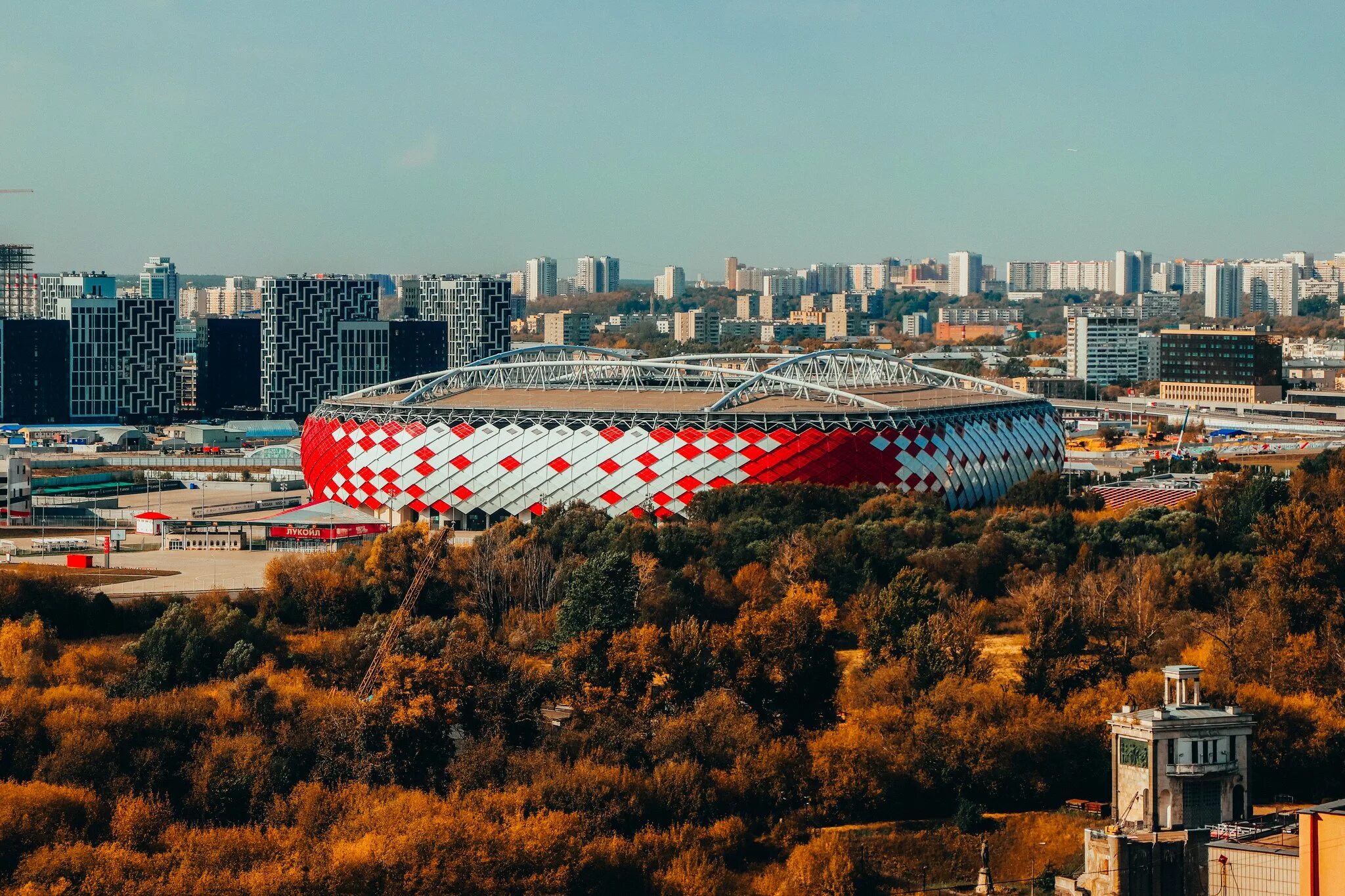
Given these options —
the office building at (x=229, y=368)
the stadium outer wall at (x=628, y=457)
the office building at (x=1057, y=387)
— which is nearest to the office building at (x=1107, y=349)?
the office building at (x=1057, y=387)

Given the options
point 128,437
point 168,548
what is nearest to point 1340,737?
point 168,548

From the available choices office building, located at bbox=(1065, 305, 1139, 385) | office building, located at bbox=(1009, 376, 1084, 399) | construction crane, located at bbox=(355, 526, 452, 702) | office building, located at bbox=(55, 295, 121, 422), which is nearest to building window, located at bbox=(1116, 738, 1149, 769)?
construction crane, located at bbox=(355, 526, 452, 702)

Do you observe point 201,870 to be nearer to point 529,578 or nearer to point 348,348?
point 529,578

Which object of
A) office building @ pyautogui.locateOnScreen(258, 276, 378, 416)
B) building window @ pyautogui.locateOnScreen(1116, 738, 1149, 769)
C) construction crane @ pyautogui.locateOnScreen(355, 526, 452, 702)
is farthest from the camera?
office building @ pyautogui.locateOnScreen(258, 276, 378, 416)

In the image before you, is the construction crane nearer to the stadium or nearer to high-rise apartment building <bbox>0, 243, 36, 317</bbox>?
the stadium

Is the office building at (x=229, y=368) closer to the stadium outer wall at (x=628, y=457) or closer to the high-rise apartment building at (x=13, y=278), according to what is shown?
the high-rise apartment building at (x=13, y=278)
